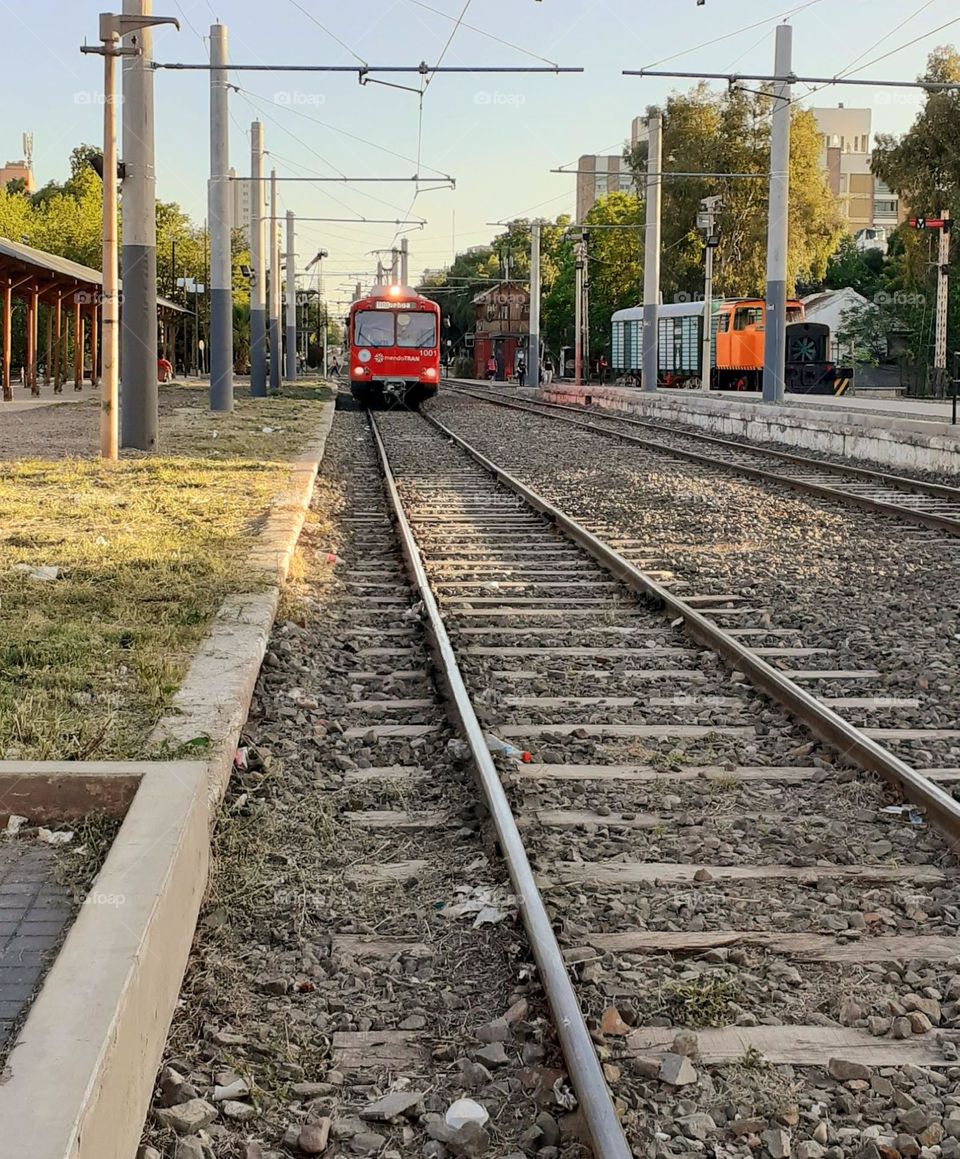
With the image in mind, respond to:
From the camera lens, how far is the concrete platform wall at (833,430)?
20.2 metres

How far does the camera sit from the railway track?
3217 mm

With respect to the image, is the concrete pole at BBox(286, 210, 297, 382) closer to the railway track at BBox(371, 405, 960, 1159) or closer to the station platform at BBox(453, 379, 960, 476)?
the station platform at BBox(453, 379, 960, 476)

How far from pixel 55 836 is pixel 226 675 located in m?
1.96

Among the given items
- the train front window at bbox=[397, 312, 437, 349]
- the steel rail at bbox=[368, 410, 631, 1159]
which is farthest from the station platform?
the steel rail at bbox=[368, 410, 631, 1159]

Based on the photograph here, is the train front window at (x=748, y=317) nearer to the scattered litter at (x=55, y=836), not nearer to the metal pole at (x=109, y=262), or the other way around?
the metal pole at (x=109, y=262)

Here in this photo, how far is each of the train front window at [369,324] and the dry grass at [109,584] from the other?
67.9 ft

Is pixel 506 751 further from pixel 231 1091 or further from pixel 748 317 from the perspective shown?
pixel 748 317

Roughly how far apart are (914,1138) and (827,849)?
1.78 metres

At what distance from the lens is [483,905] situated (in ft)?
14.0

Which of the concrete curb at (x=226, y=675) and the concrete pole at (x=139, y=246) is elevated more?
the concrete pole at (x=139, y=246)

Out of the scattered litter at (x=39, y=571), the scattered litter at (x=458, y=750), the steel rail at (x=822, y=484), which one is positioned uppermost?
the steel rail at (x=822, y=484)

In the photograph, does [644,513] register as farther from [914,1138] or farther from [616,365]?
[616,365]

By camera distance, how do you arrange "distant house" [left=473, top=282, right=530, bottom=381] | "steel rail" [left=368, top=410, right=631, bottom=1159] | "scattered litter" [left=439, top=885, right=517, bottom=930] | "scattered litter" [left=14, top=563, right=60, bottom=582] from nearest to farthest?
"steel rail" [left=368, top=410, right=631, bottom=1159]
"scattered litter" [left=439, top=885, right=517, bottom=930]
"scattered litter" [left=14, top=563, right=60, bottom=582]
"distant house" [left=473, top=282, right=530, bottom=381]

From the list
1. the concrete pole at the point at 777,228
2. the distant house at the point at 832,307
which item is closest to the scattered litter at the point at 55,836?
the concrete pole at the point at 777,228
